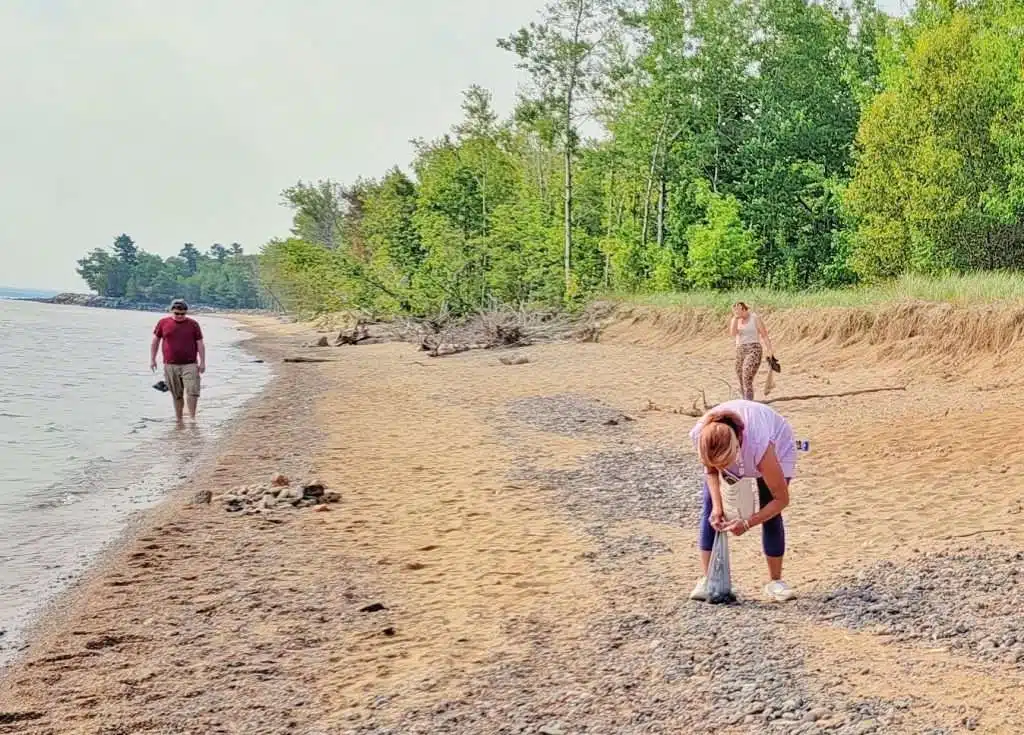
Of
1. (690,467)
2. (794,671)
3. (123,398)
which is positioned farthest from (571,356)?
(794,671)

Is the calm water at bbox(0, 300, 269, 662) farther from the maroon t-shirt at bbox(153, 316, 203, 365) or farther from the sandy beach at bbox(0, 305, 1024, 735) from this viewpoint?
the maroon t-shirt at bbox(153, 316, 203, 365)

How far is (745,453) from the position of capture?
4742 millimetres

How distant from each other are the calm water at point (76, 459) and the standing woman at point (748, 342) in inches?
304

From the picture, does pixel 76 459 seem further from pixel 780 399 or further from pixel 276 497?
pixel 780 399

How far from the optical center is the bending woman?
14.9 ft

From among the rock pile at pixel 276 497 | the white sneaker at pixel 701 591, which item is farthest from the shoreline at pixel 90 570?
the white sneaker at pixel 701 591

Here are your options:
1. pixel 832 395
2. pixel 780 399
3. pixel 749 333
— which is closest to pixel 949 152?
pixel 832 395

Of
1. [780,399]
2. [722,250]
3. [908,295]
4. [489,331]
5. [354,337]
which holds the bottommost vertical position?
[354,337]

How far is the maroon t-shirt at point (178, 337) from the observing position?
1408 cm

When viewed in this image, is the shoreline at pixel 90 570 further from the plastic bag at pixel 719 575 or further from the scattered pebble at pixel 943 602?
the scattered pebble at pixel 943 602

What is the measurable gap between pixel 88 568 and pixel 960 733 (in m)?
6.03

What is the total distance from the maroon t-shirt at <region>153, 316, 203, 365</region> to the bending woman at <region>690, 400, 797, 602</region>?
10.9 meters

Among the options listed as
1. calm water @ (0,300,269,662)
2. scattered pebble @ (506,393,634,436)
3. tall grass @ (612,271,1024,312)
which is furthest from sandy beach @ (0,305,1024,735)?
tall grass @ (612,271,1024,312)

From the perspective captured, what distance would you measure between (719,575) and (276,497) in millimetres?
4951
